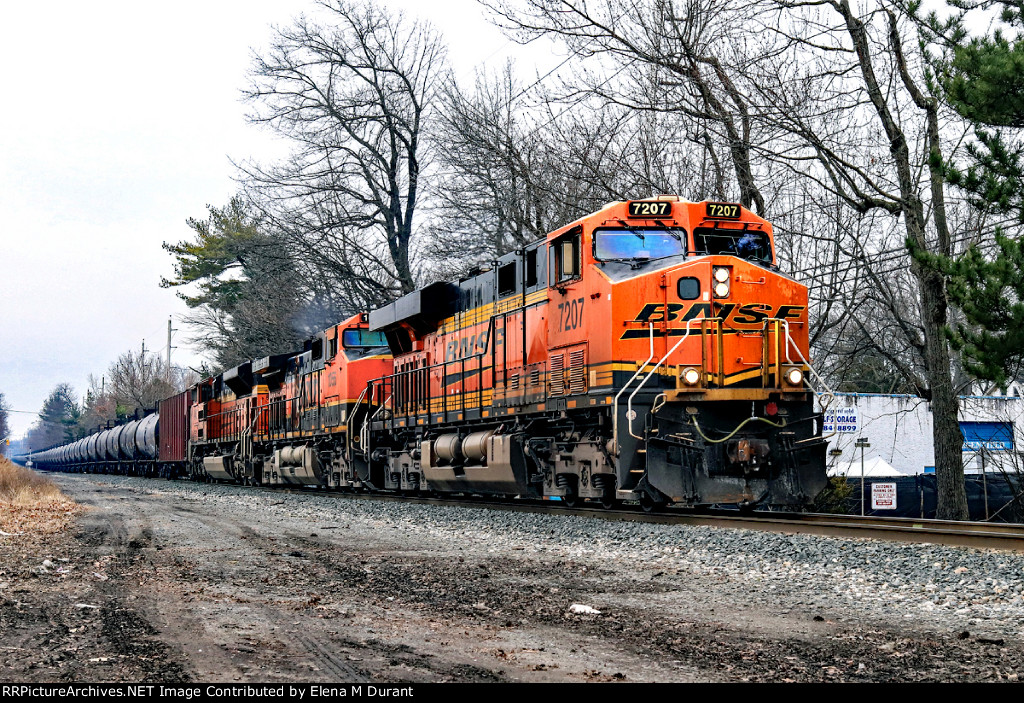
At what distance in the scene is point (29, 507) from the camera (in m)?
18.0

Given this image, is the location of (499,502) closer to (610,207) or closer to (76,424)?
(610,207)

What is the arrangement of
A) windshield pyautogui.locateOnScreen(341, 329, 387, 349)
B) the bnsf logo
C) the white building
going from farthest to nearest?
the white building
windshield pyautogui.locateOnScreen(341, 329, 387, 349)
the bnsf logo

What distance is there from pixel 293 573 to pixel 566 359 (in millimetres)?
5887

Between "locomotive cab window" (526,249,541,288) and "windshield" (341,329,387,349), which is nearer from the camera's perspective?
"locomotive cab window" (526,249,541,288)

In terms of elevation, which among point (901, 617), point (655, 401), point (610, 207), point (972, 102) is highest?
point (972, 102)

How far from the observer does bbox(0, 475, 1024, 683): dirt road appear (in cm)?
498

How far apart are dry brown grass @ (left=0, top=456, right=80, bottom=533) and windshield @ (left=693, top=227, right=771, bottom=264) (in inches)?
366

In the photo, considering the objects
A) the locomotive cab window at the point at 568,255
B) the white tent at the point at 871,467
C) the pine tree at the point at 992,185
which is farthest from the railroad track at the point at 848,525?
the white tent at the point at 871,467

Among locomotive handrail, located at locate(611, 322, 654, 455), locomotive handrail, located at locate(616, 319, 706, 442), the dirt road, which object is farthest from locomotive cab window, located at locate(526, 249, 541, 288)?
the dirt road

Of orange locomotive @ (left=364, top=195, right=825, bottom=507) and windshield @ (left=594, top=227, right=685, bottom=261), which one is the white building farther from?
windshield @ (left=594, top=227, right=685, bottom=261)

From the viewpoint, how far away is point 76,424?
149 metres

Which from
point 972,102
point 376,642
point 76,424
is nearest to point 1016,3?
point 972,102

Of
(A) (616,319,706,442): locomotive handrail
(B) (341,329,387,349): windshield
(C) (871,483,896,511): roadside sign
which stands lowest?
(C) (871,483,896,511): roadside sign
